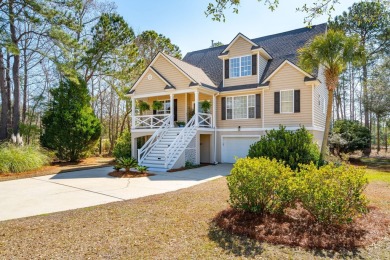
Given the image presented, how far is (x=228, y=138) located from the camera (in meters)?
18.0

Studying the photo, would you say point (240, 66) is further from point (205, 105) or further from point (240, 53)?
point (205, 105)

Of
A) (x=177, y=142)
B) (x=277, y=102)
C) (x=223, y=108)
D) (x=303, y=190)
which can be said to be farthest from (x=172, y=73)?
(x=303, y=190)

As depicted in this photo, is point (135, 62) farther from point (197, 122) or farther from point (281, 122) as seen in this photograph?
point (281, 122)

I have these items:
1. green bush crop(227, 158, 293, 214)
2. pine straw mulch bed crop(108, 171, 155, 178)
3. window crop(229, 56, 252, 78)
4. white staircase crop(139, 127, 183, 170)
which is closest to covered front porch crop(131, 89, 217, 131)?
white staircase crop(139, 127, 183, 170)

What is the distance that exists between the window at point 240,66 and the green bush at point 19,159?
13.1 metres

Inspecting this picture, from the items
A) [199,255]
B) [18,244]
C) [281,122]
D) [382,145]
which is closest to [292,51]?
[281,122]

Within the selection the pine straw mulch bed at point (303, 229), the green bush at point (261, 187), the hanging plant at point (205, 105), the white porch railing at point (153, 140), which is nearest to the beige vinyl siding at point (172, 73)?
the hanging plant at point (205, 105)

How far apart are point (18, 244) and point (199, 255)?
3216 millimetres

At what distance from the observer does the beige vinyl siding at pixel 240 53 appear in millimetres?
17328

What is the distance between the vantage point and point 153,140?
54.6 feet

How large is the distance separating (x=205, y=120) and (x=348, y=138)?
418 inches

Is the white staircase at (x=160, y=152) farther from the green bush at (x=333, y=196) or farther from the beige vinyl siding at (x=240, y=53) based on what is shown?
the green bush at (x=333, y=196)

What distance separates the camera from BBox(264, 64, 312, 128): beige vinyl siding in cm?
1509

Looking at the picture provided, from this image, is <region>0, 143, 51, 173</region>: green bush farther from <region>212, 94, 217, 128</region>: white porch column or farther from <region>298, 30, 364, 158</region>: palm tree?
<region>298, 30, 364, 158</region>: palm tree
